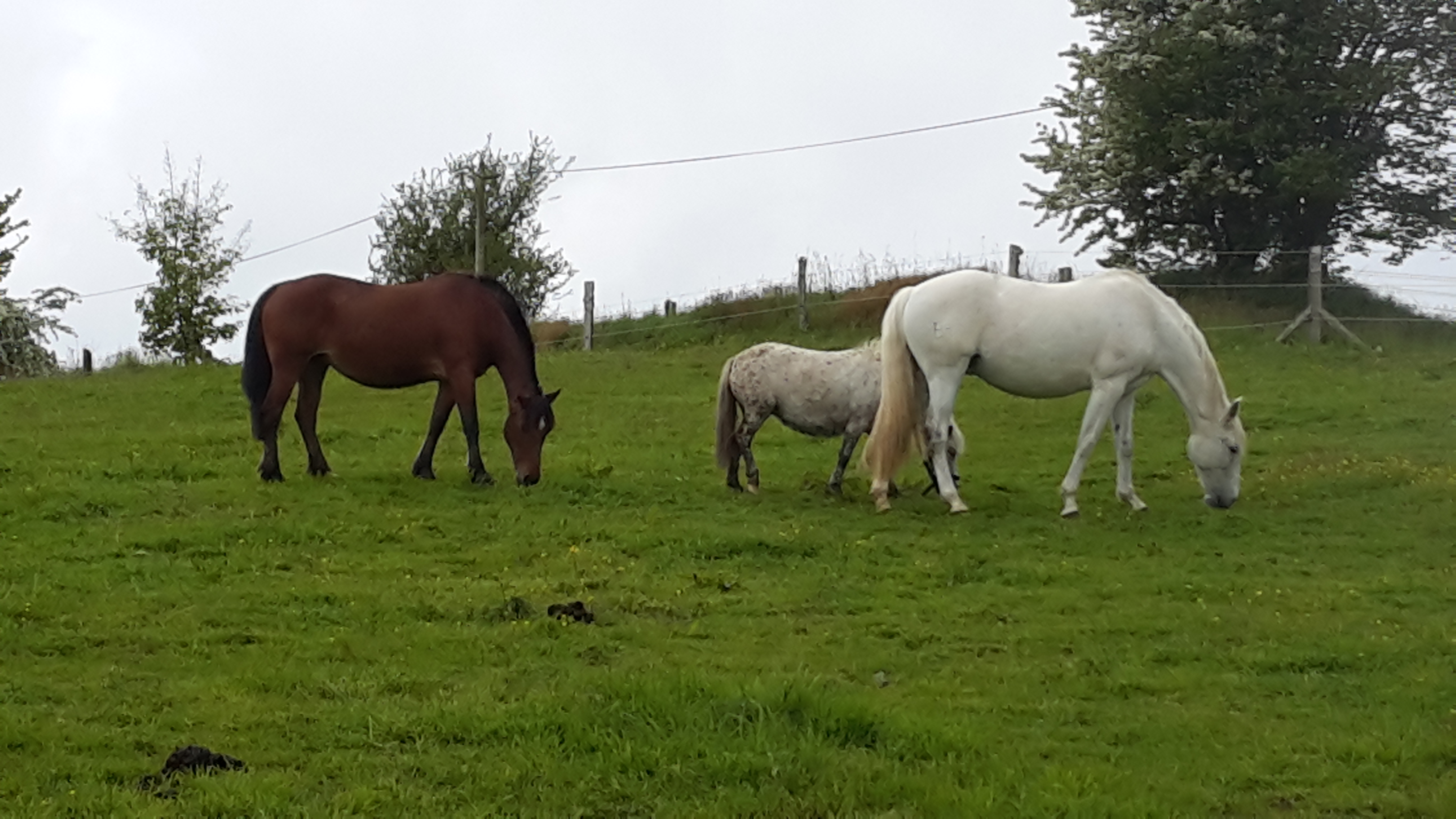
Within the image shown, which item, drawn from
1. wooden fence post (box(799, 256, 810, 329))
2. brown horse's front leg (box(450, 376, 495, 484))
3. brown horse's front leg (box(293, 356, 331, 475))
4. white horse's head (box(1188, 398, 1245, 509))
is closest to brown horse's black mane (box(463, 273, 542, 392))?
Result: brown horse's front leg (box(450, 376, 495, 484))

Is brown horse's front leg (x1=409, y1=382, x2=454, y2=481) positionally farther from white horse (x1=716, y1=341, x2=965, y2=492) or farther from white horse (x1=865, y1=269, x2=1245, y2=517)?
white horse (x1=865, y1=269, x2=1245, y2=517)

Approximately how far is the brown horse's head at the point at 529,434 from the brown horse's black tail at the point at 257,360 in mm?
2107

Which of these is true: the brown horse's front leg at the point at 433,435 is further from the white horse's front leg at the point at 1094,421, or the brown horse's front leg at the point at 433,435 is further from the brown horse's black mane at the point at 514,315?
the white horse's front leg at the point at 1094,421

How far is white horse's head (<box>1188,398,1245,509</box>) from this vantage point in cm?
1118

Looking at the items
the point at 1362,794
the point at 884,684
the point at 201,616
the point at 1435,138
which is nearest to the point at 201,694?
the point at 201,616

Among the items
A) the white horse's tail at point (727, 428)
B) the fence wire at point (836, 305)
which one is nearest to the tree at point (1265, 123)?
the fence wire at point (836, 305)

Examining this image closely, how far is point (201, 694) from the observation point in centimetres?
572

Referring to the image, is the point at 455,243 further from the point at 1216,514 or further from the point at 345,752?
the point at 345,752

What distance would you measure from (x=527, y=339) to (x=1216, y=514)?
18.7 ft

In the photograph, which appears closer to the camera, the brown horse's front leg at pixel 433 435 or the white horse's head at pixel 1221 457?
the white horse's head at pixel 1221 457

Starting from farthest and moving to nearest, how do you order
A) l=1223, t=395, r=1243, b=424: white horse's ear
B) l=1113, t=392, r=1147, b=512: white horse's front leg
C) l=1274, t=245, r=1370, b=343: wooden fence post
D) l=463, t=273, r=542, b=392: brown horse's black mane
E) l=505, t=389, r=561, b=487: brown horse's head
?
1. l=1274, t=245, r=1370, b=343: wooden fence post
2. l=463, t=273, r=542, b=392: brown horse's black mane
3. l=505, t=389, r=561, b=487: brown horse's head
4. l=1113, t=392, r=1147, b=512: white horse's front leg
5. l=1223, t=395, r=1243, b=424: white horse's ear

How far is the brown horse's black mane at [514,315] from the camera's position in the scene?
12.2 m

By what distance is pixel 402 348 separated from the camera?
39.5ft

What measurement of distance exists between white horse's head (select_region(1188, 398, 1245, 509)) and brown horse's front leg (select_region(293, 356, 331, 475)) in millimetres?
7143
